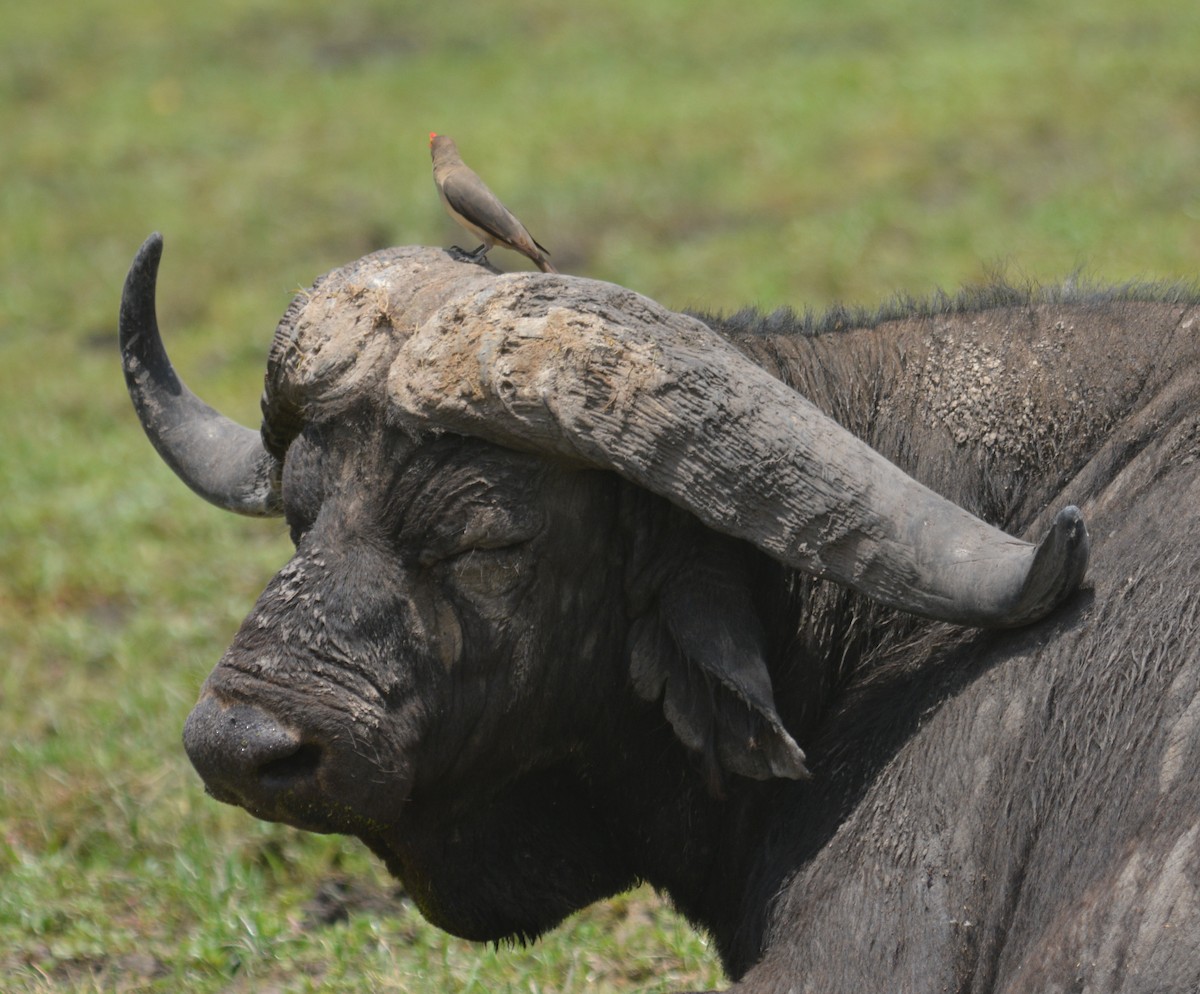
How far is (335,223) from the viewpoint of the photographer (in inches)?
526

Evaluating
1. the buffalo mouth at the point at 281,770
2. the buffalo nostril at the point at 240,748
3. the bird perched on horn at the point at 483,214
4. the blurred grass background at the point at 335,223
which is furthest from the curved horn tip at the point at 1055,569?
the blurred grass background at the point at 335,223

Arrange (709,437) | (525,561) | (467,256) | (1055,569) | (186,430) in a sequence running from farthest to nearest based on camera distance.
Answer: (186,430) → (467,256) → (525,561) → (709,437) → (1055,569)

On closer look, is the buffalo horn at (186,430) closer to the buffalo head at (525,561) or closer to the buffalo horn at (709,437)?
the buffalo head at (525,561)

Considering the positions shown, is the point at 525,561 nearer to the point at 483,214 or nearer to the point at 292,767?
the point at 292,767

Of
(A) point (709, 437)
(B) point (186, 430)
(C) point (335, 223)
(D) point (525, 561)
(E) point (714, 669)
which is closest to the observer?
(A) point (709, 437)

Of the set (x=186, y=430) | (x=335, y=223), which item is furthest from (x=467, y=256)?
(x=335, y=223)

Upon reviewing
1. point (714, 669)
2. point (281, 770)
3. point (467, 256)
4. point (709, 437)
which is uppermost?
point (467, 256)

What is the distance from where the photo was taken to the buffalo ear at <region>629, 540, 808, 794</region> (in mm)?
3412

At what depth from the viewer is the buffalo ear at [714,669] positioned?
3.41m

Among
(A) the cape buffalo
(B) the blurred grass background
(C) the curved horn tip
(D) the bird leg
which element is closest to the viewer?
(C) the curved horn tip

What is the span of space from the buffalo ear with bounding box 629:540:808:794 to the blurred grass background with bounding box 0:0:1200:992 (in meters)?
1.46

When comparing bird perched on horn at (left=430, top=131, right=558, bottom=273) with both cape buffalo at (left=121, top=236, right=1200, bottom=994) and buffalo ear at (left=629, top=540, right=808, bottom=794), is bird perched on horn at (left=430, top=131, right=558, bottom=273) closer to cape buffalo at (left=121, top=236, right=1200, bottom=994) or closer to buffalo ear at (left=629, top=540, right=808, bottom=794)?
cape buffalo at (left=121, top=236, right=1200, bottom=994)

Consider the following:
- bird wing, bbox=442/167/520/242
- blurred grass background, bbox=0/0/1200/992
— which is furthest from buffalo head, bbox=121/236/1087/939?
blurred grass background, bbox=0/0/1200/992

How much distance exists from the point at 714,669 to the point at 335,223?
1050 centimetres
